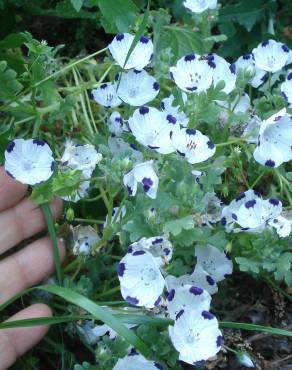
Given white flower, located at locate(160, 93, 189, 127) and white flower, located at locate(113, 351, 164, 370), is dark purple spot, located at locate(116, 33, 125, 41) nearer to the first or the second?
white flower, located at locate(160, 93, 189, 127)

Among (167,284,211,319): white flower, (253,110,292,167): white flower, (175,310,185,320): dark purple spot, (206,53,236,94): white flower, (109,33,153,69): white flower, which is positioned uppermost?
(109,33,153,69): white flower

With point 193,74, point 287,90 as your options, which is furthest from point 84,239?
point 287,90

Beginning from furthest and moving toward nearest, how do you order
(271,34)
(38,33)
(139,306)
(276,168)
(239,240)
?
1. (38,33)
2. (271,34)
3. (276,168)
4. (239,240)
5. (139,306)

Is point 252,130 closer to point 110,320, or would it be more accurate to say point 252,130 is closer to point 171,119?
point 171,119

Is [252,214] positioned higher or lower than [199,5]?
lower

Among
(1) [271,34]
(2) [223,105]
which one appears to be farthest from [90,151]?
(1) [271,34]

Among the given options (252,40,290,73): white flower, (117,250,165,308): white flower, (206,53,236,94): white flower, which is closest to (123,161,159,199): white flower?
(117,250,165,308): white flower

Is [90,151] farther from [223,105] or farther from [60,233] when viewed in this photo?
[223,105]
